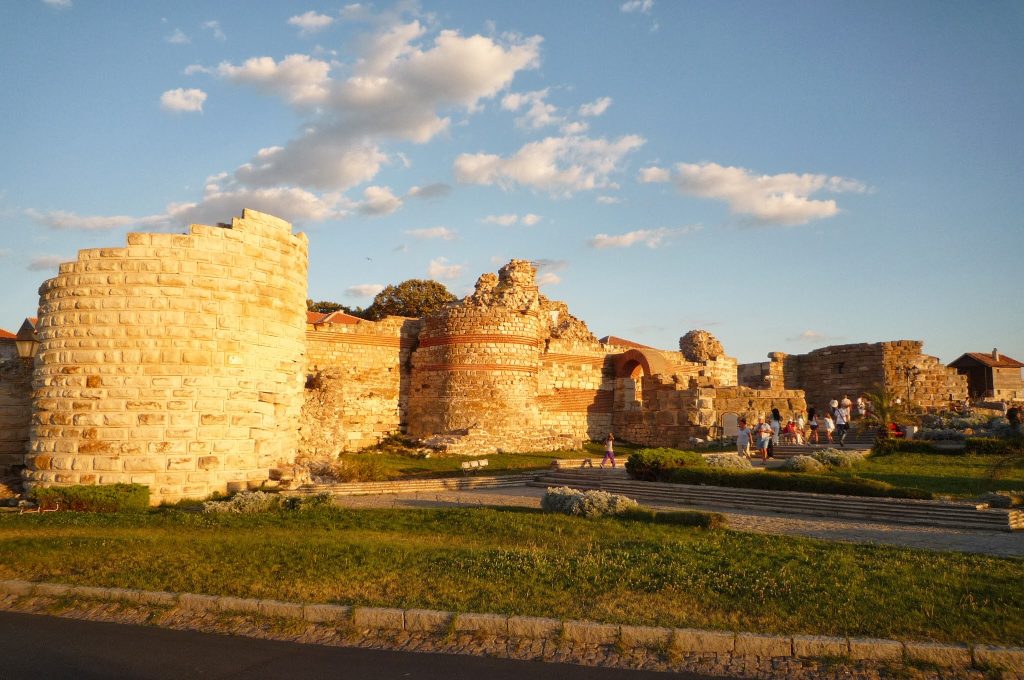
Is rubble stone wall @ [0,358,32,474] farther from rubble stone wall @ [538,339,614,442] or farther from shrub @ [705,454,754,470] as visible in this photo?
rubble stone wall @ [538,339,614,442]

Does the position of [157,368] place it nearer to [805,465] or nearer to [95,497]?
[95,497]

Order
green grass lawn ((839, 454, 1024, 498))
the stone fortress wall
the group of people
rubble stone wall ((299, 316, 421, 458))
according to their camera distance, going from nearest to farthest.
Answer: green grass lawn ((839, 454, 1024, 498)), the group of people, rubble stone wall ((299, 316, 421, 458)), the stone fortress wall

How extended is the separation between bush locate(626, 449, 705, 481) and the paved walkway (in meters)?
2.33

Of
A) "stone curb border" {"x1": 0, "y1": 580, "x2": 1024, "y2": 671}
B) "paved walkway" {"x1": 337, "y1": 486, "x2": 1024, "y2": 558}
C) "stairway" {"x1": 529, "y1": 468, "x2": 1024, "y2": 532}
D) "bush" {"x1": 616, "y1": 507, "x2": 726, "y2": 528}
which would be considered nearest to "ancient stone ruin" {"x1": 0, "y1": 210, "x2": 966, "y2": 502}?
"paved walkway" {"x1": 337, "y1": 486, "x2": 1024, "y2": 558}

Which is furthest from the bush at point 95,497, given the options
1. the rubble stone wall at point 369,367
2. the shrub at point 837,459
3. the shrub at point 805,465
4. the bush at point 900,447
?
the bush at point 900,447

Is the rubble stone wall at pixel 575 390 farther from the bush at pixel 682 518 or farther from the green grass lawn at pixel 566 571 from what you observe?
the green grass lawn at pixel 566 571

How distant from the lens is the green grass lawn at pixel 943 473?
14625 mm

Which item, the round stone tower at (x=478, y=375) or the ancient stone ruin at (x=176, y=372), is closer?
the ancient stone ruin at (x=176, y=372)

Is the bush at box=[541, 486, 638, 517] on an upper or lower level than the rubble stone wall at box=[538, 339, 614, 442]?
lower

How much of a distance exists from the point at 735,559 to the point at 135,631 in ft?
20.0

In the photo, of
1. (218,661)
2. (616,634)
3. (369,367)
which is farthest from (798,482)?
(369,367)

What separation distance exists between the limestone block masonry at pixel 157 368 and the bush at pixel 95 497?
2.00 ft

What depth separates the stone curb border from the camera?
5.48 m

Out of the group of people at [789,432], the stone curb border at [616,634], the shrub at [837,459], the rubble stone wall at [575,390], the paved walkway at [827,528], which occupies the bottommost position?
the paved walkway at [827,528]
